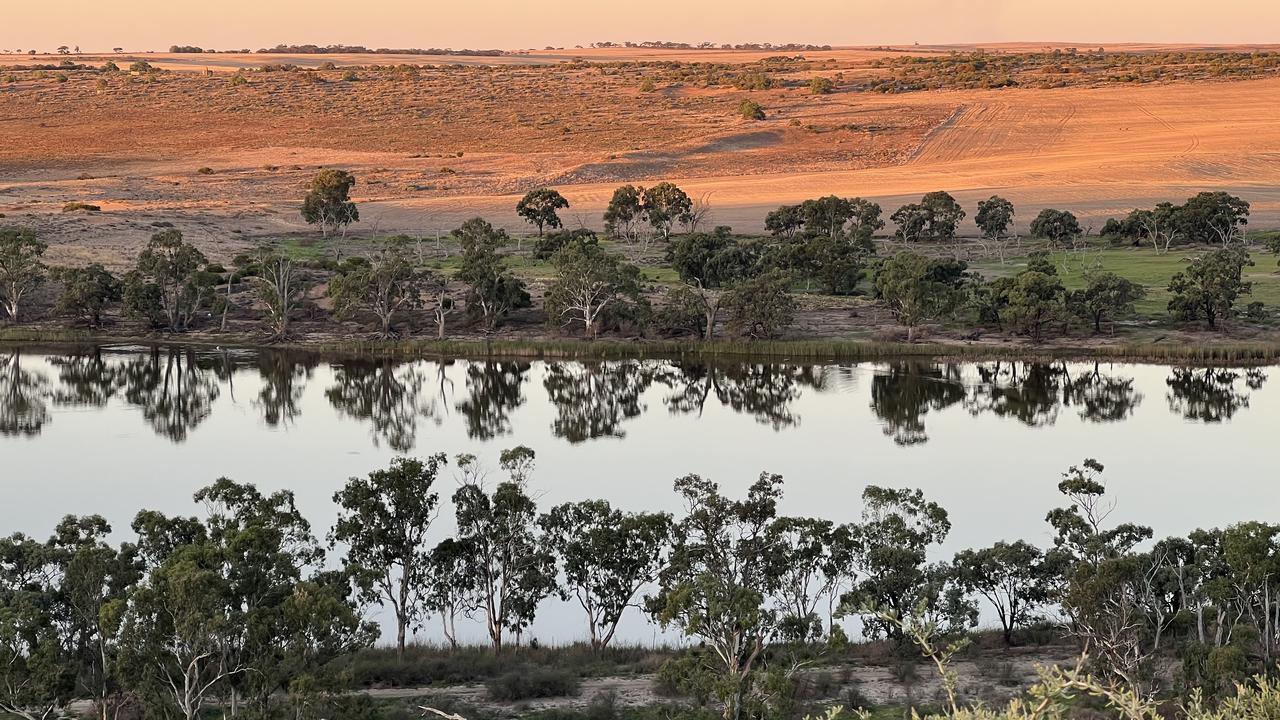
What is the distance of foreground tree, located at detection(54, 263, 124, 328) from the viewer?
183ft

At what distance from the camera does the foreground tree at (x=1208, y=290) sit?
51219 millimetres

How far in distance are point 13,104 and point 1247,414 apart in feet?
321

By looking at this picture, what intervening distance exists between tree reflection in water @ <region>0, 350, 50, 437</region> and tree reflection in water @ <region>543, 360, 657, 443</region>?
13.5 m

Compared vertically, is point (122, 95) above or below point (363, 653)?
above

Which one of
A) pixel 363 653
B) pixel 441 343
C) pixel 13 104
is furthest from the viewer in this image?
pixel 13 104

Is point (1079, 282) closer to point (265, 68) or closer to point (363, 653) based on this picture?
point (363, 653)

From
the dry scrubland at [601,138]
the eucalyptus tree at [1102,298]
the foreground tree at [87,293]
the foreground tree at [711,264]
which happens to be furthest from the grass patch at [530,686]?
the dry scrubland at [601,138]

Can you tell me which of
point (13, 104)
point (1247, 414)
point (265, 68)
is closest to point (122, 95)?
point (13, 104)

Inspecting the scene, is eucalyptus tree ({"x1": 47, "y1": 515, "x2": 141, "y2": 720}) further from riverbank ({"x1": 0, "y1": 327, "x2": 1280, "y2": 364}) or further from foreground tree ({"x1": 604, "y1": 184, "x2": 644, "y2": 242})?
foreground tree ({"x1": 604, "y1": 184, "x2": 644, "y2": 242})

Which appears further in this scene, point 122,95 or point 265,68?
point 265,68

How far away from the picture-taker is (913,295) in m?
51.2

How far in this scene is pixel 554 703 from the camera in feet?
65.7

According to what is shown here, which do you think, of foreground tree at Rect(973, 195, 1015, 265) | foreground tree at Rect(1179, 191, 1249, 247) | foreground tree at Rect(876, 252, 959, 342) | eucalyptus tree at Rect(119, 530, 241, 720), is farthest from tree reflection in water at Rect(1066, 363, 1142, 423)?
eucalyptus tree at Rect(119, 530, 241, 720)

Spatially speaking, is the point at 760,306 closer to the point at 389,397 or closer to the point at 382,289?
the point at 382,289
